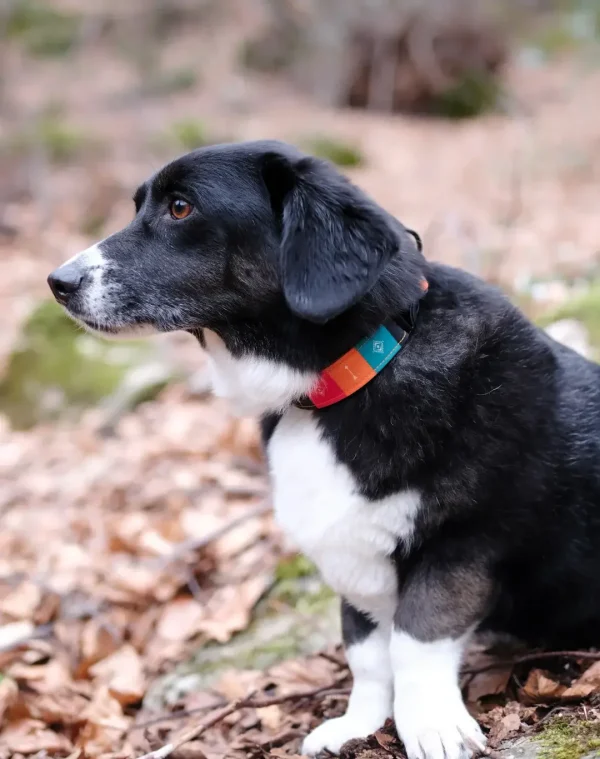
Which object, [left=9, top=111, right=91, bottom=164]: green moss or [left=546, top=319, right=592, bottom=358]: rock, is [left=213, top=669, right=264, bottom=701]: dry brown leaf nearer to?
[left=546, top=319, right=592, bottom=358]: rock

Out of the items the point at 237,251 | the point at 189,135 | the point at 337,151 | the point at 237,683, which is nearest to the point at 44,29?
the point at 189,135

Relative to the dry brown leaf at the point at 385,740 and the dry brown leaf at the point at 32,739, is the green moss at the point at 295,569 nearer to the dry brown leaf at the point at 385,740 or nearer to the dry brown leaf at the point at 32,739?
the dry brown leaf at the point at 32,739

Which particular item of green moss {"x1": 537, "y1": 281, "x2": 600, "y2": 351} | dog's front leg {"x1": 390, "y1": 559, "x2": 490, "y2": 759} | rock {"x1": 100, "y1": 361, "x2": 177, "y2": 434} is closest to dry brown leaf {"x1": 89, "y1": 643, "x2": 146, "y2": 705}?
dog's front leg {"x1": 390, "y1": 559, "x2": 490, "y2": 759}

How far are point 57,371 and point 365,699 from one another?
4.73 m

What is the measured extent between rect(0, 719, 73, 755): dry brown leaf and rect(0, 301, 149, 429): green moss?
361cm

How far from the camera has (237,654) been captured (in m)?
3.55

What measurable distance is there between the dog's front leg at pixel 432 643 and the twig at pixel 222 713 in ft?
1.81

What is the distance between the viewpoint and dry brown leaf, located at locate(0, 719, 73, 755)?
9.71ft

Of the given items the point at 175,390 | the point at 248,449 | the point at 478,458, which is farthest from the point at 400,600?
the point at 175,390

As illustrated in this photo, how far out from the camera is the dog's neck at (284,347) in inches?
98.4

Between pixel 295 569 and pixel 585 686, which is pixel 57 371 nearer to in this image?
pixel 295 569

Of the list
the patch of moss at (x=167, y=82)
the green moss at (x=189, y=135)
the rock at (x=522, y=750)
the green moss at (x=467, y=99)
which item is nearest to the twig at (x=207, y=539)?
the rock at (x=522, y=750)

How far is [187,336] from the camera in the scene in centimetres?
757

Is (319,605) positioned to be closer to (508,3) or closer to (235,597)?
(235,597)
